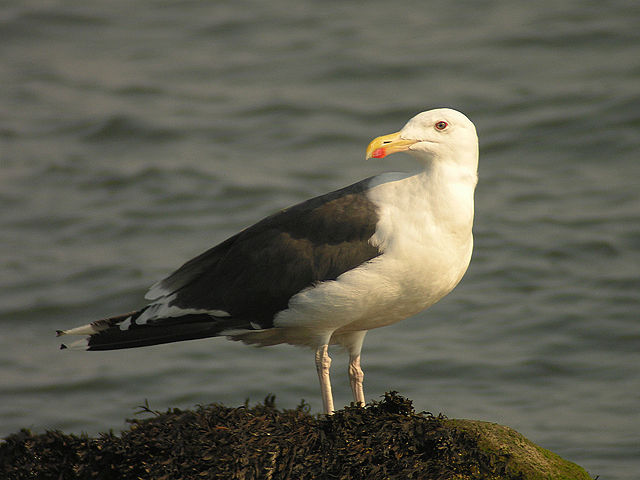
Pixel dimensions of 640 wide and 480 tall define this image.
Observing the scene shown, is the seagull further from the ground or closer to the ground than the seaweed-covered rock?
further from the ground

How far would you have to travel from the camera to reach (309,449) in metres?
4.71

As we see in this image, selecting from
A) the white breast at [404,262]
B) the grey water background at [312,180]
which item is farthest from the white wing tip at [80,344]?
the grey water background at [312,180]

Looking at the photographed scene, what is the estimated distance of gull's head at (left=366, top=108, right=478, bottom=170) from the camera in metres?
5.44

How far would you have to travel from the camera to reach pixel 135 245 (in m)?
11.8

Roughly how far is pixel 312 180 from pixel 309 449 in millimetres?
7874

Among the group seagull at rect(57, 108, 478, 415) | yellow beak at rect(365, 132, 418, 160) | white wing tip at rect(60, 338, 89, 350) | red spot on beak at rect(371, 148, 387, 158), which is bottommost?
white wing tip at rect(60, 338, 89, 350)

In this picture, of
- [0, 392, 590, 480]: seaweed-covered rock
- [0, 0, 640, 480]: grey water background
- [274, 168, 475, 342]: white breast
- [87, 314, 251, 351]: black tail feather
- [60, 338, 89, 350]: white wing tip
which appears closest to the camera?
[0, 392, 590, 480]: seaweed-covered rock

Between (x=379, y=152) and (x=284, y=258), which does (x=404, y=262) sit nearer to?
(x=379, y=152)

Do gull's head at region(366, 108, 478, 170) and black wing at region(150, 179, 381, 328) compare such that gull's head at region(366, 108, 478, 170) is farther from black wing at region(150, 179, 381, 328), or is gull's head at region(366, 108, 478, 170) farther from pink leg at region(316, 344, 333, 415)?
pink leg at region(316, 344, 333, 415)

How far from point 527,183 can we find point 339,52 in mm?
4680

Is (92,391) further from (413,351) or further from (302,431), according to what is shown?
(302,431)

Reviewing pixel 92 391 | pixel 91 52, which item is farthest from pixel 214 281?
pixel 91 52

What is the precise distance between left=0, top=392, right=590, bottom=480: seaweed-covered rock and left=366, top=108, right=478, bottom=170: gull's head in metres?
1.49

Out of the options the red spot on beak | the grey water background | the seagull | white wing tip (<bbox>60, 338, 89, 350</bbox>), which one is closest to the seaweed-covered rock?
the seagull
